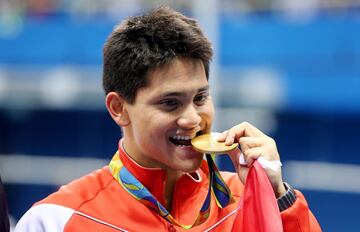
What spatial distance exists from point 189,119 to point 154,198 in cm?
23

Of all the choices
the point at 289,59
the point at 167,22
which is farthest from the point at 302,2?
the point at 167,22

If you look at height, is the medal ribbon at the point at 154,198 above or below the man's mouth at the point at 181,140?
below

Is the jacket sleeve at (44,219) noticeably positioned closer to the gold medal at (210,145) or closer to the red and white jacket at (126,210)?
the red and white jacket at (126,210)

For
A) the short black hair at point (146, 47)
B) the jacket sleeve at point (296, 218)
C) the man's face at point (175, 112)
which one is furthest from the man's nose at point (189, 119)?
the jacket sleeve at point (296, 218)

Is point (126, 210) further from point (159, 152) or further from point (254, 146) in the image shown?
point (254, 146)

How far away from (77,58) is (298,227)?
252 inches

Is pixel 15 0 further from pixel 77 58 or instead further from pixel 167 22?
pixel 167 22

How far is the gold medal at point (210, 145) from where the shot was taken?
2.00 meters

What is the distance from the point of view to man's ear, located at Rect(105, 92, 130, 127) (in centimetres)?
214

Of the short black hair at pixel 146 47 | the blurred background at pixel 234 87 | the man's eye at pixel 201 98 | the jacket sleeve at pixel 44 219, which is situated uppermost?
the short black hair at pixel 146 47

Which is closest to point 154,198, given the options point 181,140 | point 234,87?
point 181,140

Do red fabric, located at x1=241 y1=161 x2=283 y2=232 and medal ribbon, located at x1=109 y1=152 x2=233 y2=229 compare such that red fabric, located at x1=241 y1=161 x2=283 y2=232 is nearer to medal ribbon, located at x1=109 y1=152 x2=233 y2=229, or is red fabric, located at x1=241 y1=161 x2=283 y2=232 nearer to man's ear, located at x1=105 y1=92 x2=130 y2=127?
medal ribbon, located at x1=109 y1=152 x2=233 y2=229

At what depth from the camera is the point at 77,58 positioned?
27.0 feet

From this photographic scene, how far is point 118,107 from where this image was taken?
2.16 metres
